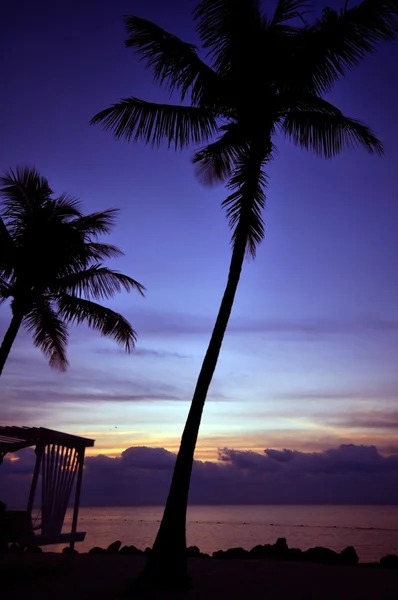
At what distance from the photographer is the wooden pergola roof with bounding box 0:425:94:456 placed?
12.0 metres

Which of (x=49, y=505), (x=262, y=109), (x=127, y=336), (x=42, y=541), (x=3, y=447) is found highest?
(x=262, y=109)

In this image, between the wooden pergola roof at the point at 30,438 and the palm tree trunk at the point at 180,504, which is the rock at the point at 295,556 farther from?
the wooden pergola roof at the point at 30,438

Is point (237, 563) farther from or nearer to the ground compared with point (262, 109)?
nearer to the ground

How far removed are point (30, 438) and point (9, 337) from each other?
256 centimetres

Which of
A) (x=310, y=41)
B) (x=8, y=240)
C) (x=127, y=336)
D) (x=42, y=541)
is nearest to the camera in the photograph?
(x=310, y=41)

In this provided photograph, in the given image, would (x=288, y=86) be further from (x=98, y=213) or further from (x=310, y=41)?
(x=98, y=213)

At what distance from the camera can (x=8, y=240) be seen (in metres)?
13.4

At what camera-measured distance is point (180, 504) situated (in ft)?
25.3

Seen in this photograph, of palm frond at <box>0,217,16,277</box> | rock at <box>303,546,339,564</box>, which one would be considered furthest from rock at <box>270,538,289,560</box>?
palm frond at <box>0,217,16,277</box>

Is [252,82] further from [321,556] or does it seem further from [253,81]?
[321,556]

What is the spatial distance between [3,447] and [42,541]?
2.37 meters

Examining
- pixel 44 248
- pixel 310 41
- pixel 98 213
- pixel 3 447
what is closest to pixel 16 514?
pixel 3 447

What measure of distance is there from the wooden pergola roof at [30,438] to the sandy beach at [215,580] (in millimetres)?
2599

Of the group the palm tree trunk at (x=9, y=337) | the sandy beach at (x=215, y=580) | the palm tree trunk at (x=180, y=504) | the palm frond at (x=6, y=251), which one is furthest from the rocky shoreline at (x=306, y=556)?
the palm frond at (x=6, y=251)
